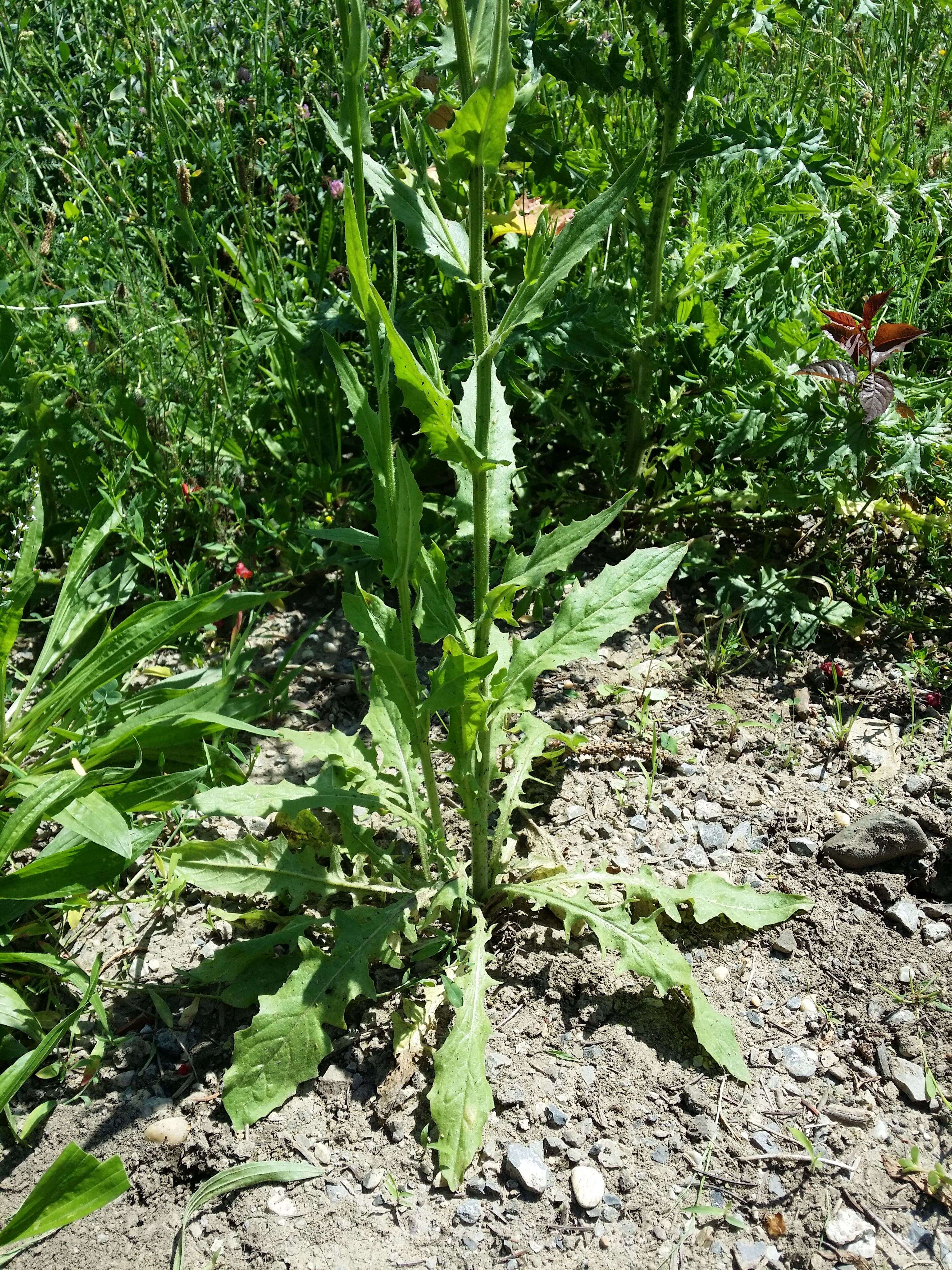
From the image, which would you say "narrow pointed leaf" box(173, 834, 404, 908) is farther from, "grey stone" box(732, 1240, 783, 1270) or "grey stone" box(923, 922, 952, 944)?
"grey stone" box(923, 922, 952, 944)

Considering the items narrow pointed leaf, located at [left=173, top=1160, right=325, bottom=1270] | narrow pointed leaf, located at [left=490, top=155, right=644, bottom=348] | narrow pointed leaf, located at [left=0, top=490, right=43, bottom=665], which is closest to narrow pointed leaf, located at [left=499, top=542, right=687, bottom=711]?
narrow pointed leaf, located at [left=490, top=155, right=644, bottom=348]

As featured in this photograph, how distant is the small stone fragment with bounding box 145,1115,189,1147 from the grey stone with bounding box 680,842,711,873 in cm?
112

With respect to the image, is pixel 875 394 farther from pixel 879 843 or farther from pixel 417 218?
pixel 417 218

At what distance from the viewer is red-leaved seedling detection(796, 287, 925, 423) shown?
2434 mm

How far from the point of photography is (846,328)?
8.29 ft

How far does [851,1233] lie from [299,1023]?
0.96 m

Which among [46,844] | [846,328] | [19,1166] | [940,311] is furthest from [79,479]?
[940,311]

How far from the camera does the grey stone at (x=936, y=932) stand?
79.4 inches

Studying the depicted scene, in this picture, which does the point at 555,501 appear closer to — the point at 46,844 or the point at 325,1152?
the point at 46,844

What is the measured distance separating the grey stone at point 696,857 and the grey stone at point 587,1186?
2.22ft

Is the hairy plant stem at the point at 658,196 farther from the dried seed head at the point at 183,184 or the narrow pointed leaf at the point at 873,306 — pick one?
the dried seed head at the point at 183,184

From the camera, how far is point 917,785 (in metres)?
2.30

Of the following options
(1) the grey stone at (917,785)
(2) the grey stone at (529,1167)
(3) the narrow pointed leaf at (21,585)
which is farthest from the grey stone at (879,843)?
(3) the narrow pointed leaf at (21,585)

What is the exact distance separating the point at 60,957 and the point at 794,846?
1554mm
